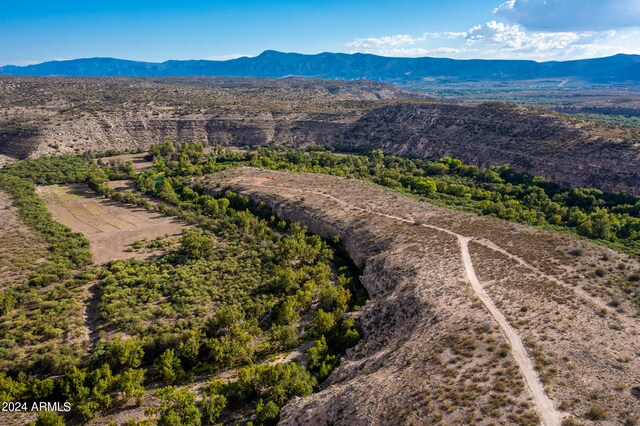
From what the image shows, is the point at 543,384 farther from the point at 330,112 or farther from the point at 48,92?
the point at 48,92

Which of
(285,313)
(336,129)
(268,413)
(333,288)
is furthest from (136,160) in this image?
(268,413)

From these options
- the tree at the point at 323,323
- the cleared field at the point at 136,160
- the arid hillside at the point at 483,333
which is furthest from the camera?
the cleared field at the point at 136,160

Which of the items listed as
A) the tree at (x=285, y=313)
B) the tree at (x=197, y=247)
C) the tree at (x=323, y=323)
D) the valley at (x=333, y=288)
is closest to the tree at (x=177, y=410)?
Answer: the valley at (x=333, y=288)

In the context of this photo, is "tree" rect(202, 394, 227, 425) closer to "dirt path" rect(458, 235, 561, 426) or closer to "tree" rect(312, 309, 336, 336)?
"tree" rect(312, 309, 336, 336)

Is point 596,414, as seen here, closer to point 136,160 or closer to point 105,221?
point 105,221

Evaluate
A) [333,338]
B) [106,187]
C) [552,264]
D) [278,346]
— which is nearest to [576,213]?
[552,264]

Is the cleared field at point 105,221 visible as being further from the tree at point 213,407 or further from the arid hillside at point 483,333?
the arid hillside at point 483,333
